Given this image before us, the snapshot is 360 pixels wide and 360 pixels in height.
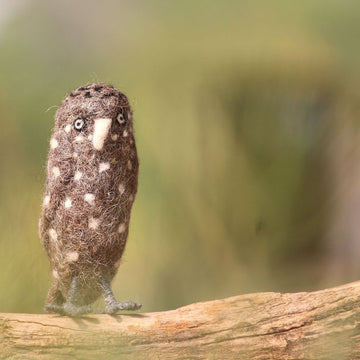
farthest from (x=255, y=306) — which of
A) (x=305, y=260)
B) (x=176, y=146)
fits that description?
(x=176, y=146)

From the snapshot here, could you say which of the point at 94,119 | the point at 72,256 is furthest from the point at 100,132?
the point at 72,256

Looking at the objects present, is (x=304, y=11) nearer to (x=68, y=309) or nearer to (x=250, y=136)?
(x=250, y=136)

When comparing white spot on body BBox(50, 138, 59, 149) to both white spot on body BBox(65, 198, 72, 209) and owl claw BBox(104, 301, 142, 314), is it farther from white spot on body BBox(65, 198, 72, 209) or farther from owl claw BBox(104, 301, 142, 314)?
owl claw BBox(104, 301, 142, 314)

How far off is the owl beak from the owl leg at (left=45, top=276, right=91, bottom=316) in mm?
134

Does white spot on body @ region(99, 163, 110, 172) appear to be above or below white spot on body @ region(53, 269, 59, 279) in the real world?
above

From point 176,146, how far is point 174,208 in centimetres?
7

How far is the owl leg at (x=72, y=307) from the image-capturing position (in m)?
0.46

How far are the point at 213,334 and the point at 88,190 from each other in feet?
0.58

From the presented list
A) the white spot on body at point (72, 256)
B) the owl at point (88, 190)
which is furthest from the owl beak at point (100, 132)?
the white spot on body at point (72, 256)

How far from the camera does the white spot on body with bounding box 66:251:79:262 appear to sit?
0.47m

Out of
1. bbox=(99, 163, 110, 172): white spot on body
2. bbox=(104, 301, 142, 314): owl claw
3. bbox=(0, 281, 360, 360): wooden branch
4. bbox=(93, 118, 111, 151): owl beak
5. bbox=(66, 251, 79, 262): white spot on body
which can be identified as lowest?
bbox=(0, 281, 360, 360): wooden branch

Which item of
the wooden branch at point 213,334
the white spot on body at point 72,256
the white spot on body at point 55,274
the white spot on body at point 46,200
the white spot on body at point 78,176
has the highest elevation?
the white spot on body at point 78,176

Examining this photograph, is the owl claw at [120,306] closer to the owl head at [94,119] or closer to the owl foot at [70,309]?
the owl foot at [70,309]

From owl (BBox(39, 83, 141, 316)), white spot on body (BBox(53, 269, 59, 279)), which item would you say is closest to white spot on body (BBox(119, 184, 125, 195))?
owl (BBox(39, 83, 141, 316))
